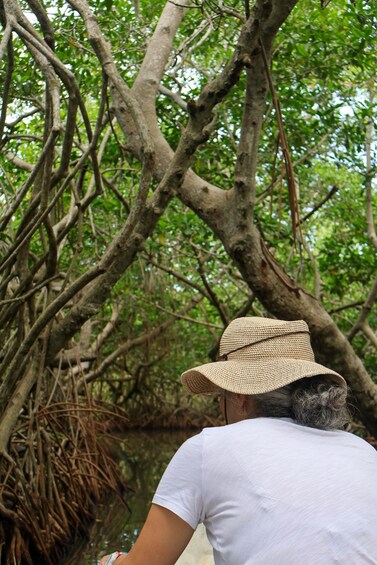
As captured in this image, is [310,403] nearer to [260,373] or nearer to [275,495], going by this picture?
[260,373]

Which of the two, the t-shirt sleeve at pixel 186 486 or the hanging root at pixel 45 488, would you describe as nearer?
the t-shirt sleeve at pixel 186 486

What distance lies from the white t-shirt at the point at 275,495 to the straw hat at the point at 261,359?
5.2 inches

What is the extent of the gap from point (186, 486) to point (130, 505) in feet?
17.8

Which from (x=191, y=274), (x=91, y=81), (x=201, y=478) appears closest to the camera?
(x=201, y=478)

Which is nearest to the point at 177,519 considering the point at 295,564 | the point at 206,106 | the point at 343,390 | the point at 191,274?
the point at 295,564

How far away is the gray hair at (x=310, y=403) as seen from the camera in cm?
159

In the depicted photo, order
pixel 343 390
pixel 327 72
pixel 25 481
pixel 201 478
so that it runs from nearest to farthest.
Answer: pixel 201 478
pixel 343 390
pixel 25 481
pixel 327 72

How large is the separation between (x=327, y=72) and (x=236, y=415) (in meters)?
4.04

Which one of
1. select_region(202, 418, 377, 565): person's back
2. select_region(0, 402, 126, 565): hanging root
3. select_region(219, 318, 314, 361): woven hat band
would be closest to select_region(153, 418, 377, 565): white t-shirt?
select_region(202, 418, 377, 565): person's back

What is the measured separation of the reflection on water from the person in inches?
142

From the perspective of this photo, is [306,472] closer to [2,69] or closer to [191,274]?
[2,69]

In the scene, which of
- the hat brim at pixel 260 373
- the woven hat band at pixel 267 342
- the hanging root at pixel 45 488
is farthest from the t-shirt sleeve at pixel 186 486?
the hanging root at pixel 45 488

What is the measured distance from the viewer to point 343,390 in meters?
1.63

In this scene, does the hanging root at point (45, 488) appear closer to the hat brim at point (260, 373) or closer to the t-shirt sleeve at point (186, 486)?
the hat brim at point (260, 373)
